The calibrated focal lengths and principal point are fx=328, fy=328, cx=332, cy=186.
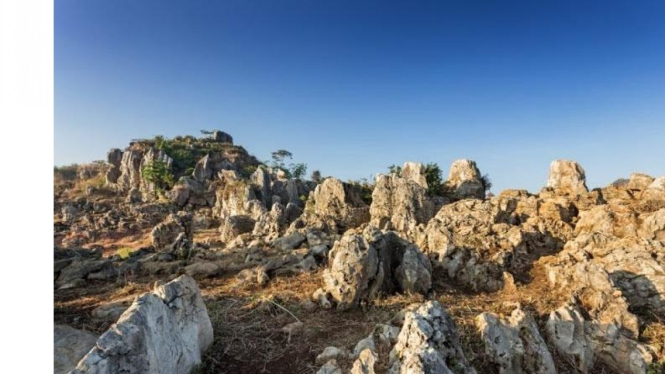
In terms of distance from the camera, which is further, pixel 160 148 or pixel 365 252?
pixel 160 148

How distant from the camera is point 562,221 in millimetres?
7914

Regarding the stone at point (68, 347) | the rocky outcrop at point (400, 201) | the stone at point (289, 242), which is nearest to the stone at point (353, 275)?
the stone at point (68, 347)

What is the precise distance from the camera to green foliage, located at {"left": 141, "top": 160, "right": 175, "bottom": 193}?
123 ft

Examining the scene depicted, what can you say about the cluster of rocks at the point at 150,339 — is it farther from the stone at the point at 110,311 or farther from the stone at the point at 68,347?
the stone at the point at 110,311

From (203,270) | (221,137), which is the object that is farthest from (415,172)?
(221,137)

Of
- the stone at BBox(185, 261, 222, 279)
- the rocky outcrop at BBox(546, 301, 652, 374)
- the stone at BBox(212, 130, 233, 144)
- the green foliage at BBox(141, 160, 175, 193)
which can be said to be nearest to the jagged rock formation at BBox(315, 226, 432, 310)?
the rocky outcrop at BBox(546, 301, 652, 374)

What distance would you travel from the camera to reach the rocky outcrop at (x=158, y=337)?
2336mm

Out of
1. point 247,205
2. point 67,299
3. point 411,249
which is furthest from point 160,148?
point 411,249

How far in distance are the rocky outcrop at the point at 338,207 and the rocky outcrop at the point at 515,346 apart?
351 inches

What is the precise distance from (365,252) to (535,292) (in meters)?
2.92

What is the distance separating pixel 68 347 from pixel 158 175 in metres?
38.4

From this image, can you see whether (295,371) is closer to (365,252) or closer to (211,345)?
(211,345)

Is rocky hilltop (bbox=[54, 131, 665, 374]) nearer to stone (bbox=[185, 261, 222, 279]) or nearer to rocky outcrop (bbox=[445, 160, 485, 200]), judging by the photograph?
stone (bbox=[185, 261, 222, 279])
